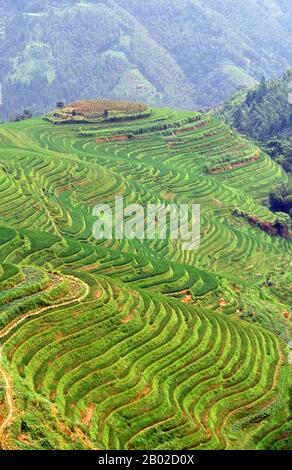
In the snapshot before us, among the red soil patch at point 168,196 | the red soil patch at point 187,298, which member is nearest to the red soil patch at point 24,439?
the red soil patch at point 187,298

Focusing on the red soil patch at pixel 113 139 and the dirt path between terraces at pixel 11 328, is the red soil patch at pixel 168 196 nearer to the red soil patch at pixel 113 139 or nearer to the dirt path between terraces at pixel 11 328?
the red soil patch at pixel 113 139

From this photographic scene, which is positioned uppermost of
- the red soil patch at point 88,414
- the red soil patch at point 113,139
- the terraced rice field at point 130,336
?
the red soil patch at point 113,139

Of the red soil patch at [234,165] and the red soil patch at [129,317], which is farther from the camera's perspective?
the red soil patch at [234,165]

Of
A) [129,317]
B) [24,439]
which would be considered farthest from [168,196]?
[24,439]

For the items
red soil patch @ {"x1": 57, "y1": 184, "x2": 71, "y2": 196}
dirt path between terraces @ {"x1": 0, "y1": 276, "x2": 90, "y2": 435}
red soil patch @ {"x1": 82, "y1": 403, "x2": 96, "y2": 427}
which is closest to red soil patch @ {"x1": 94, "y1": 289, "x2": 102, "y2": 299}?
dirt path between terraces @ {"x1": 0, "y1": 276, "x2": 90, "y2": 435}

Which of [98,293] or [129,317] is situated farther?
[98,293]

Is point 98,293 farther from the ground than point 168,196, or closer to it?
closer to it

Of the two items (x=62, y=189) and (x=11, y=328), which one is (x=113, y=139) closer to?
(x=62, y=189)

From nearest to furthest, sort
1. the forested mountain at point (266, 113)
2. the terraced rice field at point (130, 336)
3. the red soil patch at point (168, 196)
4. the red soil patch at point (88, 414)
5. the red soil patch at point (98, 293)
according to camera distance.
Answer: the red soil patch at point (88, 414) < the terraced rice field at point (130, 336) < the red soil patch at point (98, 293) < the red soil patch at point (168, 196) < the forested mountain at point (266, 113)

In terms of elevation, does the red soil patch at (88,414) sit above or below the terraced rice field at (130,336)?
below

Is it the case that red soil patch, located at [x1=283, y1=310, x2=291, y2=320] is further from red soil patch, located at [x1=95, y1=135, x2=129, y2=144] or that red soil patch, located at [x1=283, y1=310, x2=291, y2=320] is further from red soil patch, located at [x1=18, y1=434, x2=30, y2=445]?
red soil patch, located at [x1=95, y1=135, x2=129, y2=144]
